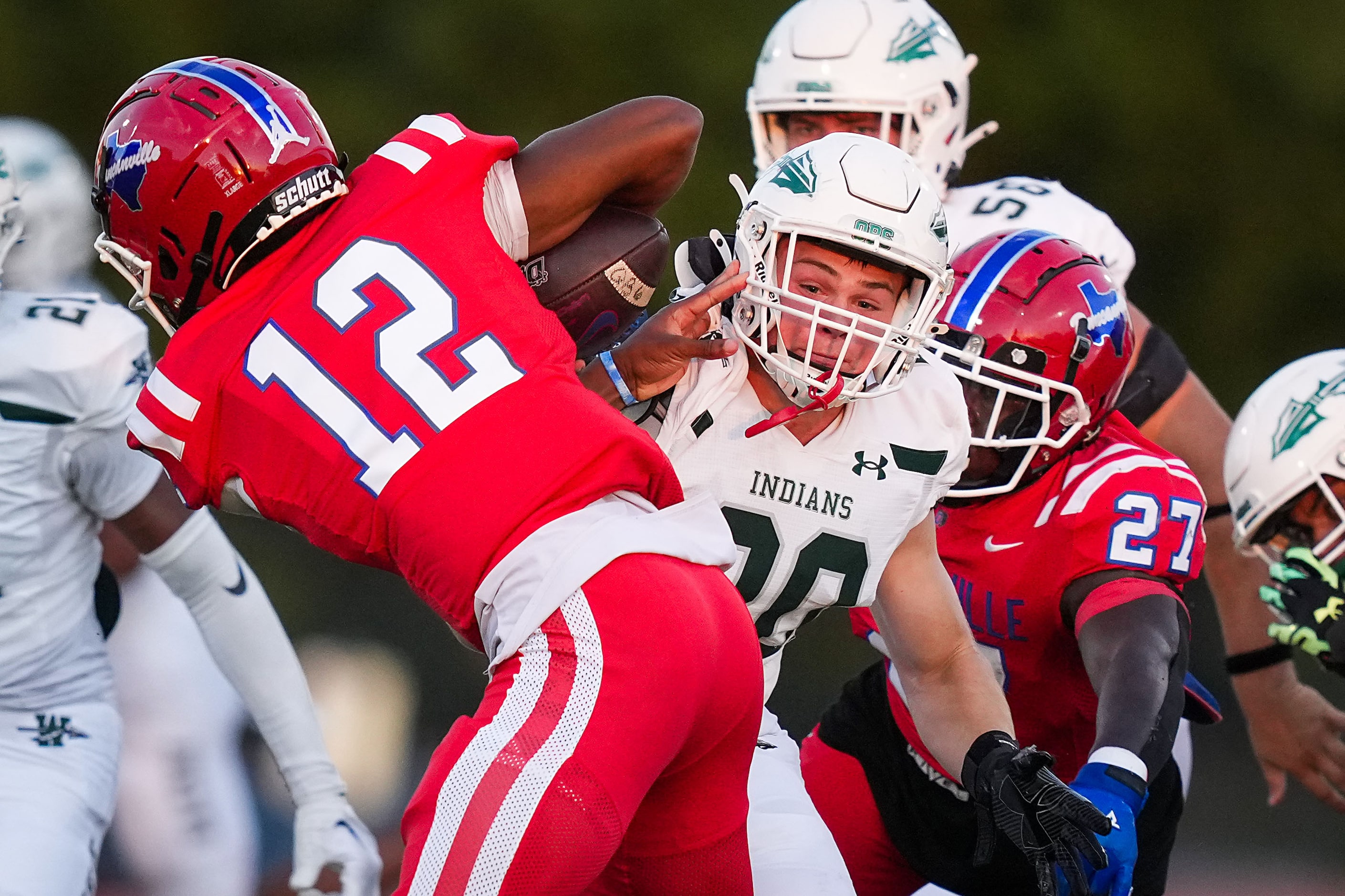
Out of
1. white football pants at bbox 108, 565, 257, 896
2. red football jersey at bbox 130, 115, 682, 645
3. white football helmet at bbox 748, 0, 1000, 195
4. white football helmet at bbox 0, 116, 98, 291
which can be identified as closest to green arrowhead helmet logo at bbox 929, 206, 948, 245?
red football jersey at bbox 130, 115, 682, 645

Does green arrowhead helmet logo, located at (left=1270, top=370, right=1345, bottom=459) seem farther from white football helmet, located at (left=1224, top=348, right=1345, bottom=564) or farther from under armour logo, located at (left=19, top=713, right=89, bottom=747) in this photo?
under armour logo, located at (left=19, top=713, right=89, bottom=747)

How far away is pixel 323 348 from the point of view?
7.18ft

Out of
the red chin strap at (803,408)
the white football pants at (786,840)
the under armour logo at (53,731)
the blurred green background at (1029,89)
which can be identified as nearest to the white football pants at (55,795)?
the under armour logo at (53,731)

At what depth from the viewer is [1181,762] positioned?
130 inches

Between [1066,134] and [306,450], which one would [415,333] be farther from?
[1066,134]

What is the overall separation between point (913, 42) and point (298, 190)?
219 centimetres

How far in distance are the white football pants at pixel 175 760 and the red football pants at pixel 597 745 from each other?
161 cm

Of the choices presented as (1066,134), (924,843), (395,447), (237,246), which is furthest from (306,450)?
(1066,134)

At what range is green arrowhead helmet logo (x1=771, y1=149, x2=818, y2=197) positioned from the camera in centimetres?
255

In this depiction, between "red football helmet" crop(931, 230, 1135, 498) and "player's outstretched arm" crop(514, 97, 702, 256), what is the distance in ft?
2.26

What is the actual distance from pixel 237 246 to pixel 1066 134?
5978 millimetres

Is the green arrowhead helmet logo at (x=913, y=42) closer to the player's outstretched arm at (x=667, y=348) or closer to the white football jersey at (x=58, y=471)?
the player's outstretched arm at (x=667, y=348)

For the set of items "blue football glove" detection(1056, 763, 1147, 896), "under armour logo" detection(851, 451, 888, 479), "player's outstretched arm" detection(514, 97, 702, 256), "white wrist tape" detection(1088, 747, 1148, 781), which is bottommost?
"blue football glove" detection(1056, 763, 1147, 896)

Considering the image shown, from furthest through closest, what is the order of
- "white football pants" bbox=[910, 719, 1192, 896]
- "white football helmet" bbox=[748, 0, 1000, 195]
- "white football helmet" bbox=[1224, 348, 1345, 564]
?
"white football helmet" bbox=[748, 0, 1000, 195], "white football pants" bbox=[910, 719, 1192, 896], "white football helmet" bbox=[1224, 348, 1345, 564]
